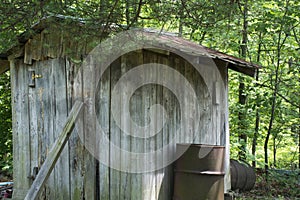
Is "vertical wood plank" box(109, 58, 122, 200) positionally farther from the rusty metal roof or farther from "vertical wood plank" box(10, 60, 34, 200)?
"vertical wood plank" box(10, 60, 34, 200)

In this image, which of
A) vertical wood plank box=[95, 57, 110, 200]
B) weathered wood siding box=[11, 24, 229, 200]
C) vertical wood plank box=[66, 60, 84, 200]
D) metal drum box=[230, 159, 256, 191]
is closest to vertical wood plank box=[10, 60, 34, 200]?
weathered wood siding box=[11, 24, 229, 200]

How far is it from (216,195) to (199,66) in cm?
203

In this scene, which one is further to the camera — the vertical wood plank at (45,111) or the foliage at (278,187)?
the foliage at (278,187)

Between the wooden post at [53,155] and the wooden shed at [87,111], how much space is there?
0.11 metres

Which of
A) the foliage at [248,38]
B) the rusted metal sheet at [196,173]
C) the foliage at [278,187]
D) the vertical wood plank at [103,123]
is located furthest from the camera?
the foliage at [278,187]

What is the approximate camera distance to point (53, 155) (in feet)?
15.7

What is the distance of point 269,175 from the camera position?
9.27 metres

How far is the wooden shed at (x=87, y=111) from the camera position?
5262 millimetres

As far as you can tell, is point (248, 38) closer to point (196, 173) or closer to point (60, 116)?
point (196, 173)

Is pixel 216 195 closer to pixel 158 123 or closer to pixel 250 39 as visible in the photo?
pixel 158 123

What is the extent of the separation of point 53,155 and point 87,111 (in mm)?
804

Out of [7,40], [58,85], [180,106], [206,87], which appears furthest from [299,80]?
[7,40]

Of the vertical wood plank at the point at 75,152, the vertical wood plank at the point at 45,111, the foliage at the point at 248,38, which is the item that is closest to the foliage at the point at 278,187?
the foliage at the point at 248,38

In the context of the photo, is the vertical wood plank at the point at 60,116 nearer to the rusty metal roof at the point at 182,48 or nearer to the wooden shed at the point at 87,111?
the wooden shed at the point at 87,111
